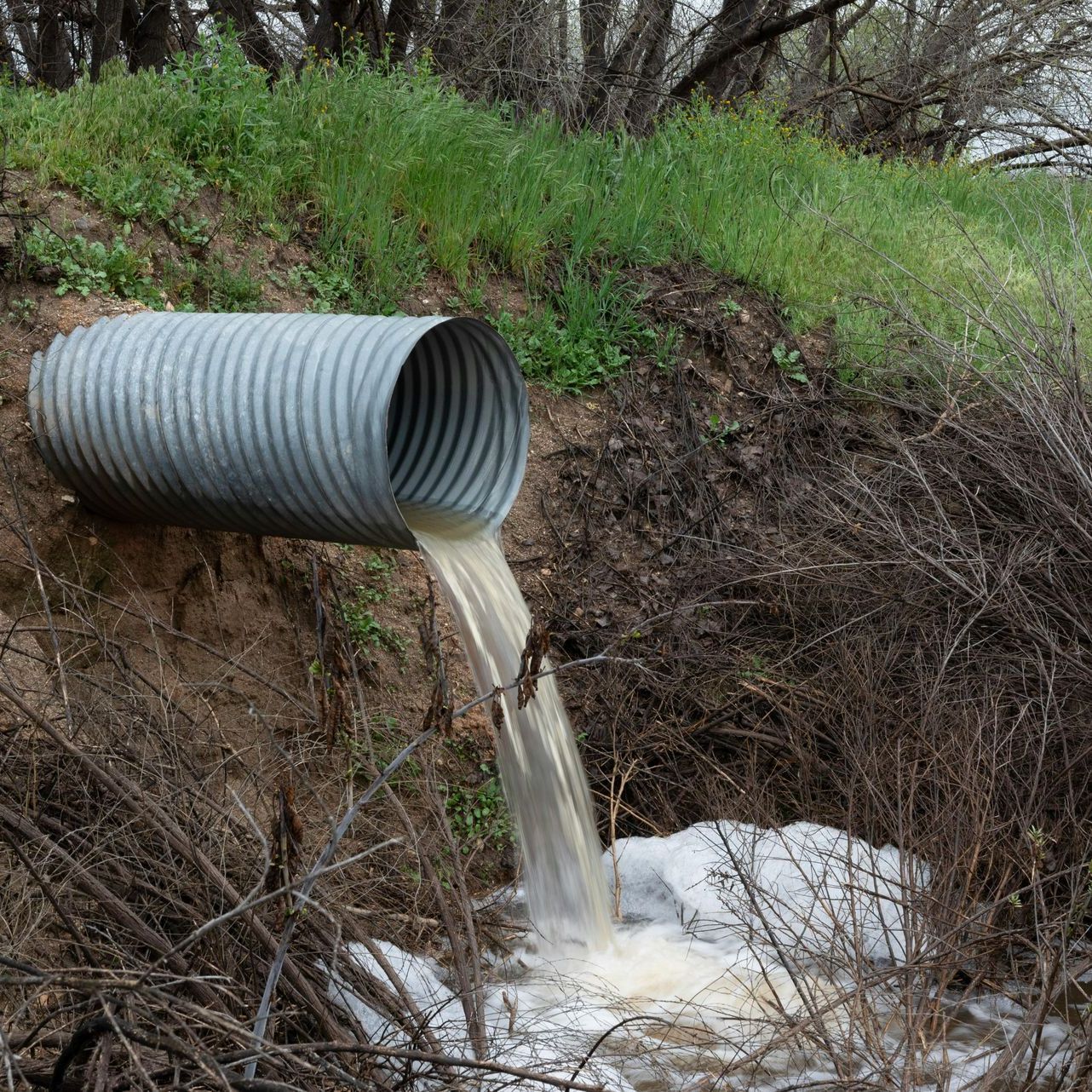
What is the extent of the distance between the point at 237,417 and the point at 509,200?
3.24 m

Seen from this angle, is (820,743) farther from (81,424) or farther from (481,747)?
(81,424)

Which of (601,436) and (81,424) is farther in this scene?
(601,436)

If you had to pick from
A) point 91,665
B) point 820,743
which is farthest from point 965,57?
point 91,665

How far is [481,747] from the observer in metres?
5.22

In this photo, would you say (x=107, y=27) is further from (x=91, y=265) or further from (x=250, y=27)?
(x=91, y=265)

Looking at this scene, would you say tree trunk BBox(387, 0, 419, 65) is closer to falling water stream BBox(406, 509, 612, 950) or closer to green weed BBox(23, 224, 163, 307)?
green weed BBox(23, 224, 163, 307)

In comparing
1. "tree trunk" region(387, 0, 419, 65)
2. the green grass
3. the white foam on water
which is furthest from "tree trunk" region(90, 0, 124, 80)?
the white foam on water

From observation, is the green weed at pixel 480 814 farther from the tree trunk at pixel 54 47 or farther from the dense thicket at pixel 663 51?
the tree trunk at pixel 54 47

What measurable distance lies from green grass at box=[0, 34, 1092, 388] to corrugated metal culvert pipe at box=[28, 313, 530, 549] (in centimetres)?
129

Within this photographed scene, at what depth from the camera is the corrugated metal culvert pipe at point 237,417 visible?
3.75 meters

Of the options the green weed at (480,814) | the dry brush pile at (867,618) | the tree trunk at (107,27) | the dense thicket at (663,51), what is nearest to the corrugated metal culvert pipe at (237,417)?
the dry brush pile at (867,618)

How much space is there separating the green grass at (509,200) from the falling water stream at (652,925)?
202 centimetres

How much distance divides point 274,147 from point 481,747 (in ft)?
9.57

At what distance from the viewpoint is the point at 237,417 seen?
3.87m
